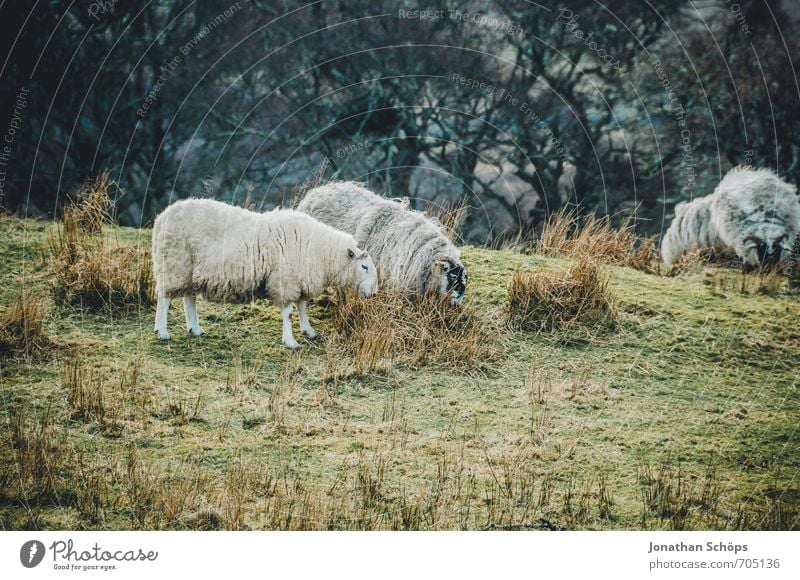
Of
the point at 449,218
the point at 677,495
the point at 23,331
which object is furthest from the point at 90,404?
the point at 449,218

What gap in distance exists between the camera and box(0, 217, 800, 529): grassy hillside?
17.9 feet

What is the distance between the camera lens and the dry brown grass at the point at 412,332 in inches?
295

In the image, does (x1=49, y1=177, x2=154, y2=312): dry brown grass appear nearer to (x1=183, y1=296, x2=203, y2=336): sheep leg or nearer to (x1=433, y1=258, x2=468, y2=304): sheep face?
(x1=183, y1=296, x2=203, y2=336): sheep leg

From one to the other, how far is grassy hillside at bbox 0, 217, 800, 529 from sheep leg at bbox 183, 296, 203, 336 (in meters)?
0.12

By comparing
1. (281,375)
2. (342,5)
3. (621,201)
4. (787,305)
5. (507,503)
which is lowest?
(507,503)

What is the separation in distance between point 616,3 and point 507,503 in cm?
1083

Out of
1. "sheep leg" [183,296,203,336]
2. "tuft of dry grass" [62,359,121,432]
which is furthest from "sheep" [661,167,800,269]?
"tuft of dry grass" [62,359,121,432]

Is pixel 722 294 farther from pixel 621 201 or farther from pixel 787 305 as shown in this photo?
pixel 621 201

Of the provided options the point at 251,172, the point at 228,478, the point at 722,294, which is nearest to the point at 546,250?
the point at 722,294

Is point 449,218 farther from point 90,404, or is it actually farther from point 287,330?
point 90,404

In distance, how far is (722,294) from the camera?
9.39 meters

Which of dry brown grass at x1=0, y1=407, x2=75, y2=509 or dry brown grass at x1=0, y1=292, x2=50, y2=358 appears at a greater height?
dry brown grass at x1=0, y1=292, x2=50, y2=358

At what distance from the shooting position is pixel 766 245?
33.4ft

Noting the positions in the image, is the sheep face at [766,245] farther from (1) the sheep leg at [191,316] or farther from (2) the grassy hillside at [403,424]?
(1) the sheep leg at [191,316]
